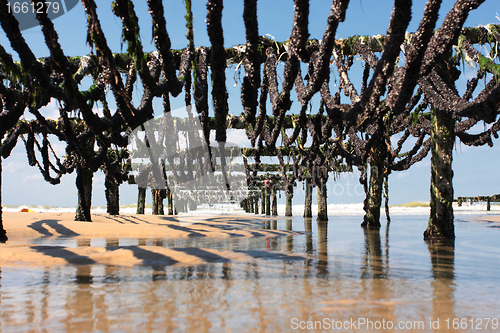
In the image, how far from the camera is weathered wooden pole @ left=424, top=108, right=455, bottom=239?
1011 cm

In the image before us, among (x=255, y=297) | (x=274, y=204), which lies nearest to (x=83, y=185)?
(x=255, y=297)

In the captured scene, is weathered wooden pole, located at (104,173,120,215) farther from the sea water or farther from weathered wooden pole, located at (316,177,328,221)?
the sea water

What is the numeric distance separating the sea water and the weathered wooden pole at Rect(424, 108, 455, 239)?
4.72 metres

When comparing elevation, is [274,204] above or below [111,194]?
below

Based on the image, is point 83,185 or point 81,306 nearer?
point 81,306

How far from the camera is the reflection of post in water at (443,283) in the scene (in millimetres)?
3095

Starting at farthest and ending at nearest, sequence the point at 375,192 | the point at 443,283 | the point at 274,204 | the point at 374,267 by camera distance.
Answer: the point at 274,204 → the point at 375,192 → the point at 374,267 → the point at 443,283

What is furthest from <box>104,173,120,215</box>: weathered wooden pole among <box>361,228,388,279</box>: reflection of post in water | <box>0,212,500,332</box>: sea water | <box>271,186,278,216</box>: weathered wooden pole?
<box>361,228,388,279</box>: reflection of post in water

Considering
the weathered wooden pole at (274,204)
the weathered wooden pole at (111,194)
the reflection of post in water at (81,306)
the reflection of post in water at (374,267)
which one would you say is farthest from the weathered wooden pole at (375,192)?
the weathered wooden pole at (274,204)

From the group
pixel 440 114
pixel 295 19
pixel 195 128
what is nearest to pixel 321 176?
pixel 195 128

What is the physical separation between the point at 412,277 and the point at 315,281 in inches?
51.4

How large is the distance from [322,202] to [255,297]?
22103 mm

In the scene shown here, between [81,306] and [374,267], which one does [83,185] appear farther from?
[374,267]

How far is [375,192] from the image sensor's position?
673 inches
